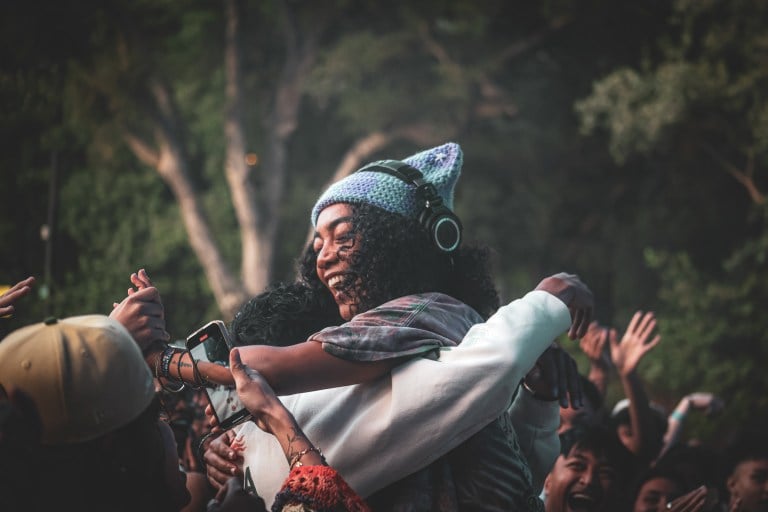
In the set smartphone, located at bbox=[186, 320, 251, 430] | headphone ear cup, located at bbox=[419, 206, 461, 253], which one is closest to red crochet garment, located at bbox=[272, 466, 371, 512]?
smartphone, located at bbox=[186, 320, 251, 430]

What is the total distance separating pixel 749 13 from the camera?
1348 centimetres

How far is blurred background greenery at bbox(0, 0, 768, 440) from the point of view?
1480cm

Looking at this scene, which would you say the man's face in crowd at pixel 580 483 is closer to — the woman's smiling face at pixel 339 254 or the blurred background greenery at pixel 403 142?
the woman's smiling face at pixel 339 254

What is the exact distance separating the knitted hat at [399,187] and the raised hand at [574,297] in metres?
0.39

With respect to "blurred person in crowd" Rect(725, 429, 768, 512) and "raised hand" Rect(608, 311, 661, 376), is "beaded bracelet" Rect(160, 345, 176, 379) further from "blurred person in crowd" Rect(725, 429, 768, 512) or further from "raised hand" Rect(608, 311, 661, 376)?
"blurred person in crowd" Rect(725, 429, 768, 512)

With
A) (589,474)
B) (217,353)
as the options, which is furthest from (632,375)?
(217,353)

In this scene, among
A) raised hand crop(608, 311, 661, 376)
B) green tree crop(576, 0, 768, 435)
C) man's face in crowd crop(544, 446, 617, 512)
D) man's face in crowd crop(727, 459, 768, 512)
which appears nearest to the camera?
man's face in crowd crop(544, 446, 617, 512)

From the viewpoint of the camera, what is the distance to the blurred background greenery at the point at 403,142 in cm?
1480

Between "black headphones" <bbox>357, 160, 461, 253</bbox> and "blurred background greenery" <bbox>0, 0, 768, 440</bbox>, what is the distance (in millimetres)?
12095

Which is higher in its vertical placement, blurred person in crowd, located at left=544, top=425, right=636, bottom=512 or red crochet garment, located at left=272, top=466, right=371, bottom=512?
red crochet garment, located at left=272, top=466, right=371, bottom=512

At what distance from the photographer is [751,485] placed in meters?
5.15

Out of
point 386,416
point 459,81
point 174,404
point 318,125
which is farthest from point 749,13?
point 386,416

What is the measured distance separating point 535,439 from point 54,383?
1.46m

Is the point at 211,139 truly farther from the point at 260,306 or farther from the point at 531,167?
the point at 260,306
